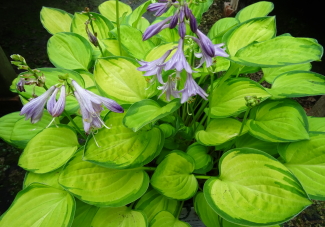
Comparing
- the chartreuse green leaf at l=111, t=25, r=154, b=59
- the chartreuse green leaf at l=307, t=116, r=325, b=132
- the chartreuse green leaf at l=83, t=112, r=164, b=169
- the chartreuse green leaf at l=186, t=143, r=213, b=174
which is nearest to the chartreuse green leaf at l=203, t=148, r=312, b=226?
the chartreuse green leaf at l=186, t=143, r=213, b=174

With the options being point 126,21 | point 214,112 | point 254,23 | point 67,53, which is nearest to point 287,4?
point 254,23

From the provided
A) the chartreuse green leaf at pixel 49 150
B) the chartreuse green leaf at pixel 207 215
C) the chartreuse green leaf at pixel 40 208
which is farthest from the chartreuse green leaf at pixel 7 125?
the chartreuse green leaf at pixel 207 215

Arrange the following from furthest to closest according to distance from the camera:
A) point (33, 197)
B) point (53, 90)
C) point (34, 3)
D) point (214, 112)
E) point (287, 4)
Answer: point (34, 3)
point (287, 4)
point (214, 112)
point (33, 197)
point (53, 90)

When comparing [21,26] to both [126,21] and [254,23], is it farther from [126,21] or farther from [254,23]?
[254,23]

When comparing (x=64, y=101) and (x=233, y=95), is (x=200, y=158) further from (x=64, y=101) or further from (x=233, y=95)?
(x=64, y=101)

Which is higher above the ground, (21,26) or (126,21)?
(126,21)
